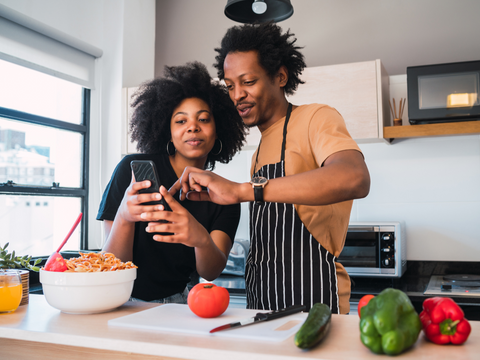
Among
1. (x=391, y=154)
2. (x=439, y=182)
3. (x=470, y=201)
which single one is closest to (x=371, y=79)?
(x=391, y=154)

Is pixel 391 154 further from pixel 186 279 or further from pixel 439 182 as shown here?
pixel 186 279

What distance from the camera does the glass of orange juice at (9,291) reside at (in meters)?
1.01

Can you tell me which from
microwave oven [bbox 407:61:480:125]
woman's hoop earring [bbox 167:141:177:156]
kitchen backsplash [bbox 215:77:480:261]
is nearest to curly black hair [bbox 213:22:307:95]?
woman's hoop earring [bbox 167:141:177:156]

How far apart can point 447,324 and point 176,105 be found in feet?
3.57

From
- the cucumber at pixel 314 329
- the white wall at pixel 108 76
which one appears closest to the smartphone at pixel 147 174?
the cucumber at pixel 314 329

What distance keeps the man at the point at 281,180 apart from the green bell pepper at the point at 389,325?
35 centimetres

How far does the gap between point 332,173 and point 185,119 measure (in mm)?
624

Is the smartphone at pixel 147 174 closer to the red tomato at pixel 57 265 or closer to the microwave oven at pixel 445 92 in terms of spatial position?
the red tomato at pixel 57 265

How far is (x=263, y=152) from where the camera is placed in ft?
4.70

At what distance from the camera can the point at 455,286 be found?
212cm

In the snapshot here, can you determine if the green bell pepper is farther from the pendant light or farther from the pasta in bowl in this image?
the pendant light

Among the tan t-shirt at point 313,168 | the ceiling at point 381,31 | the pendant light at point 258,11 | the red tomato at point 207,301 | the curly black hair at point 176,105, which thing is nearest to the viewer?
the red tomato at point 207,301

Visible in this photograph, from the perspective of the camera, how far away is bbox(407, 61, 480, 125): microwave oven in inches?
85.7

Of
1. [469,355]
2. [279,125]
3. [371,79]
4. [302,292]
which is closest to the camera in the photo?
[469,355]
